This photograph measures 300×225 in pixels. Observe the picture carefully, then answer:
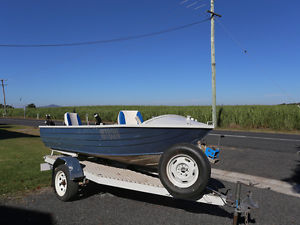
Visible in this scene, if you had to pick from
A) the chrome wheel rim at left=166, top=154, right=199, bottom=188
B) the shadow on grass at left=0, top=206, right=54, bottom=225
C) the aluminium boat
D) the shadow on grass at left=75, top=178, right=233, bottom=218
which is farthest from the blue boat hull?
the shadow on grass at left=0, top=206, right=54, bottom=225

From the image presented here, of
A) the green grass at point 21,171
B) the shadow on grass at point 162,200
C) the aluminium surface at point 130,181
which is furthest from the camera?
the green grass at point 21,171

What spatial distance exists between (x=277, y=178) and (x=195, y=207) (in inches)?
117

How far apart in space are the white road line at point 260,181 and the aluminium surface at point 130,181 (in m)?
2.34

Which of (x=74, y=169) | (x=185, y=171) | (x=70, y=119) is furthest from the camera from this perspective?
(x=70, y=119)

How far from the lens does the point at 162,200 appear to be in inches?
192

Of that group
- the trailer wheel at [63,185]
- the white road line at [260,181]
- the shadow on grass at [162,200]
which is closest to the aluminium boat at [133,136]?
the trailer wheel at [63,185]

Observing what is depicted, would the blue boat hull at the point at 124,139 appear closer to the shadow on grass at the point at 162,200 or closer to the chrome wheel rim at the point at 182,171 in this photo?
the chrome wheel rim at the point at 182,171

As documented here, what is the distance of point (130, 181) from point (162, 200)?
1.10 metres

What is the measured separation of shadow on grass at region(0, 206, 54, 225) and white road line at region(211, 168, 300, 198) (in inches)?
171

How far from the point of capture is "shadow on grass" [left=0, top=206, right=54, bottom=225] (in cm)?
389

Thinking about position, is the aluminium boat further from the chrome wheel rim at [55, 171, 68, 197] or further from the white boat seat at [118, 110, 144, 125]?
the chrome wheel rim at [55, 171, 68, 197]

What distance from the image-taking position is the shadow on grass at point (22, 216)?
389cm

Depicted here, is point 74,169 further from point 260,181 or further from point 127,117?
point 260,181

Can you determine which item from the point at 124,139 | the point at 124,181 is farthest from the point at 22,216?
the point at 124,139
